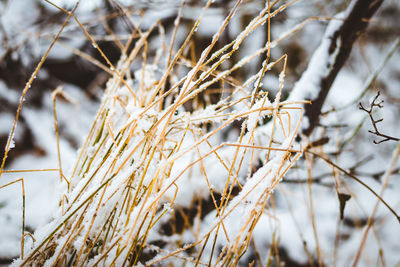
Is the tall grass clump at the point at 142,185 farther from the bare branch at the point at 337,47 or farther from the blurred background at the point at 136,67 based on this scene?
the blurred background at the point at 136,67

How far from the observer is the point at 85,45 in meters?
1.67

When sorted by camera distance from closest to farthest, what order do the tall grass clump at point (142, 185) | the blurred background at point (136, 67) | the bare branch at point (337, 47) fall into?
1. the tall grass clump at point (142, 185)
2. the bare branch at point (337, 47)
3. the blurred background at point (136, 67)

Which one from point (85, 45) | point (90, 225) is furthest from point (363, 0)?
point (85, 45)

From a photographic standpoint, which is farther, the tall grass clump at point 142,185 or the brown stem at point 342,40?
the brown stem at point 342,40

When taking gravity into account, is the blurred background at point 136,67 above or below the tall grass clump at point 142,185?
above

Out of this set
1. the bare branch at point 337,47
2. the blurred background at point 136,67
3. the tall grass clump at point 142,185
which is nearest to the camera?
the tall grass clump at point 142,185

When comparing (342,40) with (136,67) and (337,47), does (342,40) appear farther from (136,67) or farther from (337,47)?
(136,67)

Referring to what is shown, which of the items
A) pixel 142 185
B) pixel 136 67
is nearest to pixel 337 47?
pixel 142 185

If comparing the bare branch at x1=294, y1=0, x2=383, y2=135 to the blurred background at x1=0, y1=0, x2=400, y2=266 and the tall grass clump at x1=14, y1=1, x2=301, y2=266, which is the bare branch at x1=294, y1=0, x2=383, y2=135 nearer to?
the tall grass clump at x1=14, y1=1, x2=301, y2=266

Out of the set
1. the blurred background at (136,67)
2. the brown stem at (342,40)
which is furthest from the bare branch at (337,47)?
the blurred background at (136,67)

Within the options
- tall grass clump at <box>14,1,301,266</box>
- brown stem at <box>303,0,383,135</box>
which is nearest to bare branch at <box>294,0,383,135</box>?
brown stem at <box>303,0,383,135</box>

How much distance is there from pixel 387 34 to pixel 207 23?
64.0 inches

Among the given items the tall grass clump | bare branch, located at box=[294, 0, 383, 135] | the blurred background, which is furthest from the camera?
the blurred background

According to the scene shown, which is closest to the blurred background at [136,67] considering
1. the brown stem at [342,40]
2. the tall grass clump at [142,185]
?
the brown stem at [342,40]
